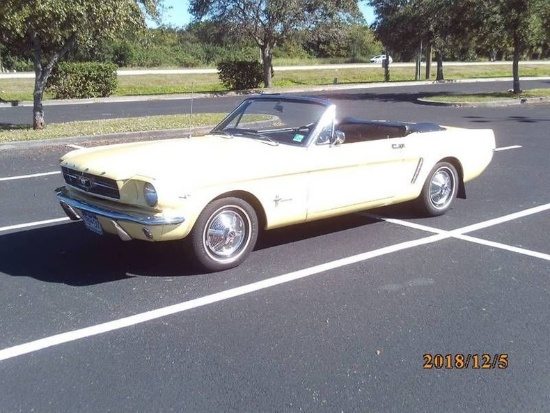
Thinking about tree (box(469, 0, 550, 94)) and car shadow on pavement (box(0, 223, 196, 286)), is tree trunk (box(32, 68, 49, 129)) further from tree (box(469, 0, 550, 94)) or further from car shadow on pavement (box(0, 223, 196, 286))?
tree (box(469, 0, 550, 94))

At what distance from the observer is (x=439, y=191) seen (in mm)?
6934

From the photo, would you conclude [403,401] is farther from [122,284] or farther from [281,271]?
[122,284]

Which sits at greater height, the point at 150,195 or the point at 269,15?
the point at 269,15

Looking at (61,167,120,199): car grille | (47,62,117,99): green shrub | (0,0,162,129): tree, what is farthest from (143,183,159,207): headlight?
(47,62,117,99): green shrub

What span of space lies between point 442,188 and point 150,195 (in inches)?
144

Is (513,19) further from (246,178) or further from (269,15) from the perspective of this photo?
(246,178)

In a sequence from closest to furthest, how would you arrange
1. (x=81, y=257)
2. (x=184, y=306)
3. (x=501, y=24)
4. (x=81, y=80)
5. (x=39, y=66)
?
(x=184, y=306)
(x=81, y=257)
(x=39, y=66)
(x=501, y=24)
(x=81, y=80)

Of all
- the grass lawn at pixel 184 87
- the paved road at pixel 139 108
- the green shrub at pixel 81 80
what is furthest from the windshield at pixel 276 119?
the green shrub at pixel 81 80

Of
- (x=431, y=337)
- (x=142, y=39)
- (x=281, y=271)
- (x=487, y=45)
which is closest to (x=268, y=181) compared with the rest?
(x=281, y=271)

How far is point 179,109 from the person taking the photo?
72.8 ft

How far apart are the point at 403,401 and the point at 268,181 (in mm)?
2393

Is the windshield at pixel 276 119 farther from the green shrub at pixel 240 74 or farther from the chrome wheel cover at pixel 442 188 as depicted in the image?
the green shrub at pixel 240 74

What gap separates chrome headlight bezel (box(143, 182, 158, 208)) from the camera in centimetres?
459
